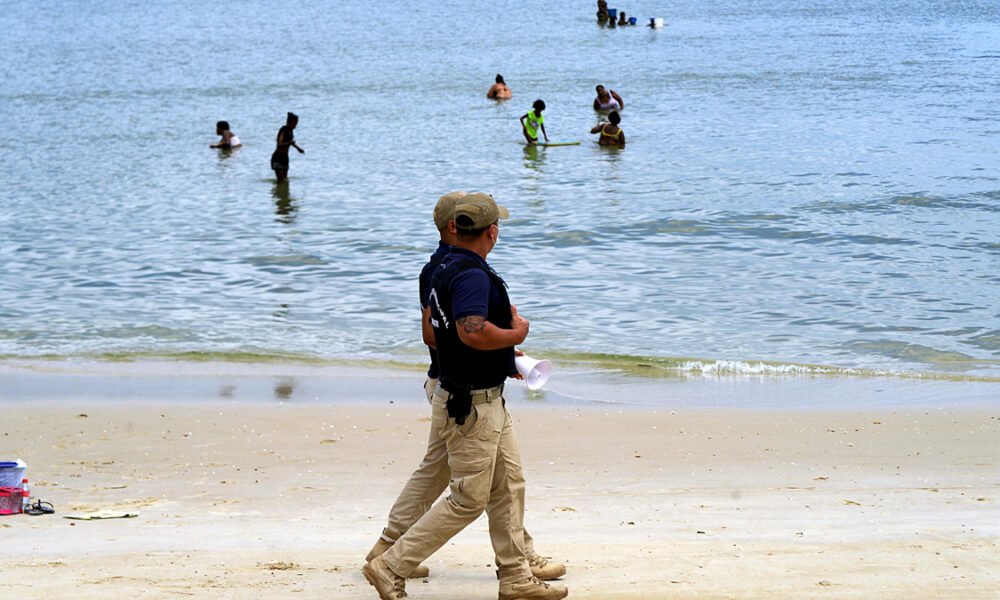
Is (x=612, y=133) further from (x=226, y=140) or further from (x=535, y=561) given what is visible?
(x=535, y=561)

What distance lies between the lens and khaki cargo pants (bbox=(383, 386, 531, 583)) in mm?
5176

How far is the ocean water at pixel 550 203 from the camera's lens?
1358cm

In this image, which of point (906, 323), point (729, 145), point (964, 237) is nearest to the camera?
point (906, 323)

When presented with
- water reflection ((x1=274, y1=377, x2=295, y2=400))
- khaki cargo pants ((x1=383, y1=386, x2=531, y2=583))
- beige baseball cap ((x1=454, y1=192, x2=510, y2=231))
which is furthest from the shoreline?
beige baseball cap ((x1=454, y1=192, x2=510, y2=231))

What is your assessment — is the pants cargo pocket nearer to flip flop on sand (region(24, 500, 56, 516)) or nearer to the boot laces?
the boot laces

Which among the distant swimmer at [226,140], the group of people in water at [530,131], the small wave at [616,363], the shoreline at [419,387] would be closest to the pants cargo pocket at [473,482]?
the shoreline at [419,387]

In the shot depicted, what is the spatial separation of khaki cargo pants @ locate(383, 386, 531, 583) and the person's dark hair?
2.02ft

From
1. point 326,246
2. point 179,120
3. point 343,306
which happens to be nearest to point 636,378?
point 343,306

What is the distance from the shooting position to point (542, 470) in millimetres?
8359

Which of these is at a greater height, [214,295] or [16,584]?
[16,584]

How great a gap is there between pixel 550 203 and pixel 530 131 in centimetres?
648

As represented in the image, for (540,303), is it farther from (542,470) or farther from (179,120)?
(179,120)

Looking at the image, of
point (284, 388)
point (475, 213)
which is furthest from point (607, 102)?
point (475, 213)

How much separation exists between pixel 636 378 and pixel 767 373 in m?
1.20
